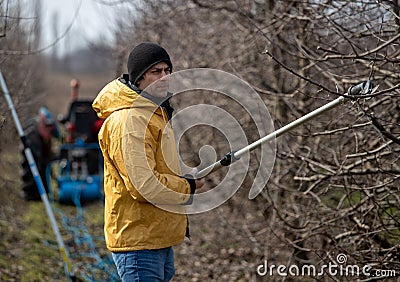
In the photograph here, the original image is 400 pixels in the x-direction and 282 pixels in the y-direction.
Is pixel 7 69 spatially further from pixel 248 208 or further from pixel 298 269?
pixel 298 269

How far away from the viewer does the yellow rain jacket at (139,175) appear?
11.0 feet

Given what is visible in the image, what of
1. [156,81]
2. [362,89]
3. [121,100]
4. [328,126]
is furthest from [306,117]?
[328,126]

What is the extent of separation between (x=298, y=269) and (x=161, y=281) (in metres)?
2.28

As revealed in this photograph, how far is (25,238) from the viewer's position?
8156mm

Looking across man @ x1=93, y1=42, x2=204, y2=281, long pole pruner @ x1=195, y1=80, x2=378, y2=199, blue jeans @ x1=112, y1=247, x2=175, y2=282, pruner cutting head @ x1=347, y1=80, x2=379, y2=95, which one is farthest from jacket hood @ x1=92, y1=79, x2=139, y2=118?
pruner cutting head @ x1=347, y1=80, x2=379, y2=95

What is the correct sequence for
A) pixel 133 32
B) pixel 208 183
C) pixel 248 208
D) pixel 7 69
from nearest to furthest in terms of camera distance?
1. pixel 7 69
2. pixel 248 208
3. pixel 208 183
4. pixel 133 32

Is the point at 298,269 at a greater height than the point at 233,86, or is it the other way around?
the point at 233,86

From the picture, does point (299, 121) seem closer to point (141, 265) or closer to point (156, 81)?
point (156, 81)

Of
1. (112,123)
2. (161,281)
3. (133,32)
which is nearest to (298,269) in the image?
(161,281)

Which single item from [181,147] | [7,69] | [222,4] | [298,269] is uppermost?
[222,4]

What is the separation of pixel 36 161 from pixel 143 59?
7.57 m

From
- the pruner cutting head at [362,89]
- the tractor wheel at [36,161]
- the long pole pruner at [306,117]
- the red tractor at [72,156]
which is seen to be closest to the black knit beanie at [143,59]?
the long pole pruner at [306,117]

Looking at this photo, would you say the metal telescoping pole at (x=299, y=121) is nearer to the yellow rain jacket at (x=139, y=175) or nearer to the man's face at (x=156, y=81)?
the yellow rain jacket at (x=139, y=175)

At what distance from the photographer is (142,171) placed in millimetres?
3336
